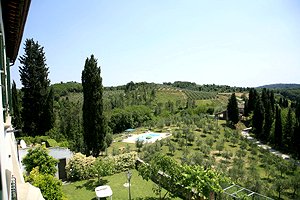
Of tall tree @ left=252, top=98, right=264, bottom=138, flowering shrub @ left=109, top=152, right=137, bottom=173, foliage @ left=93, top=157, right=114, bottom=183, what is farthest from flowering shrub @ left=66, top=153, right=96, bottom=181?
tall tree @ left=252, top=98, right=264, bottom=138

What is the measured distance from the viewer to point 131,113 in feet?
153

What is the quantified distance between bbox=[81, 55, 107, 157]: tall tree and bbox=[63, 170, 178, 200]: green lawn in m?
4.92

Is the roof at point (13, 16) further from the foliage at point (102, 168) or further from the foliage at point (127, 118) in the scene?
the foliage at point (127, 118)

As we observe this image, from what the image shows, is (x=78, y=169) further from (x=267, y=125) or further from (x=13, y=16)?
(x=267, y=125)

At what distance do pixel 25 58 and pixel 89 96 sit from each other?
806 centimetres

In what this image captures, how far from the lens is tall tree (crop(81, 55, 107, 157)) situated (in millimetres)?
20484

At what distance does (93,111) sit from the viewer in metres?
20.5

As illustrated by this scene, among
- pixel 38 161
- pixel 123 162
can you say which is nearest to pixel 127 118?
pixel 123 162

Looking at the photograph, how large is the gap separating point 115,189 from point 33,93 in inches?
543

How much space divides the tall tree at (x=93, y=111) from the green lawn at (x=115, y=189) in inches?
194

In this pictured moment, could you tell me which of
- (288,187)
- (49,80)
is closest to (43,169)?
(49,80)

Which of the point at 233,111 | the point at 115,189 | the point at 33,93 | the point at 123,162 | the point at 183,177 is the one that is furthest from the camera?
the point at 233,111

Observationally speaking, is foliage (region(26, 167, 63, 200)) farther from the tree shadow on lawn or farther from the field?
the field

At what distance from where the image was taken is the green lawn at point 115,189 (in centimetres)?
1321
